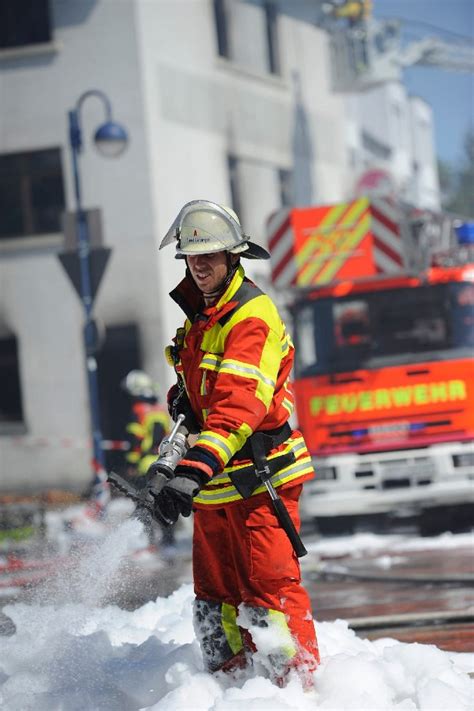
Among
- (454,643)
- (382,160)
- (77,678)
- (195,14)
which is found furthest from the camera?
(382,160)

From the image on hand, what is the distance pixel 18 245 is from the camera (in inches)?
871

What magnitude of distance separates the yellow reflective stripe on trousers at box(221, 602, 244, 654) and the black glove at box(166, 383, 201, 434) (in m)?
0.68

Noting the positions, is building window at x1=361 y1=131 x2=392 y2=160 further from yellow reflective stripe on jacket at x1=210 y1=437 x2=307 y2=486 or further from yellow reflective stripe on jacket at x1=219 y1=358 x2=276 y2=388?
yellow reflective stripe on jacket at x1=219 y1=358 x2=276 y2=388

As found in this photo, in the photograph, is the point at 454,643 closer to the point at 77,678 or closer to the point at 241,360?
the point at 77,678

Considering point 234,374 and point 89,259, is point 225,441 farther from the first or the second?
point 89,259

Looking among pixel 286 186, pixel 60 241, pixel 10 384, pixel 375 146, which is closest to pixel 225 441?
pixel 60 241

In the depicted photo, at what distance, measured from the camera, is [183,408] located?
209 inches

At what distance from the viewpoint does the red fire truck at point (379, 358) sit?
12367 mm

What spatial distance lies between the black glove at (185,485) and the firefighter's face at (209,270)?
0.70 meters

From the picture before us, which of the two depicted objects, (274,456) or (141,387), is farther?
(141,387)

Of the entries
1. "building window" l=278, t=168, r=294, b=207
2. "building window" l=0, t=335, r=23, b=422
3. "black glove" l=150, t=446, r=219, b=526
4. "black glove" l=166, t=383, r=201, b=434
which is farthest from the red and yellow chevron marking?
"building window" l=278, t=168, r=294, b=207

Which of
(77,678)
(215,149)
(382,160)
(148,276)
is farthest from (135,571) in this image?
(382,160)

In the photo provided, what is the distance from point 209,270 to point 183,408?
0.60 metres

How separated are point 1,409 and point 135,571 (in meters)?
17.0
